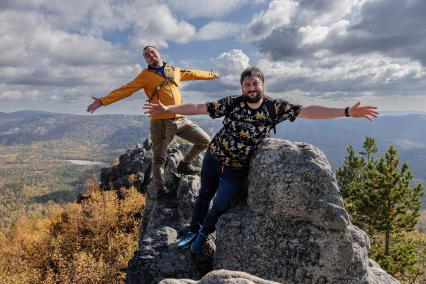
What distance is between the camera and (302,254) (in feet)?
35.1

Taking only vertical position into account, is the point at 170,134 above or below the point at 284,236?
above

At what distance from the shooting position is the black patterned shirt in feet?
35.3

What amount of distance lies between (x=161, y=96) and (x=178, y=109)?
406 centimetres

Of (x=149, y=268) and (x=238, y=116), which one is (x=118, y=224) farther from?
(x=238, y=116)

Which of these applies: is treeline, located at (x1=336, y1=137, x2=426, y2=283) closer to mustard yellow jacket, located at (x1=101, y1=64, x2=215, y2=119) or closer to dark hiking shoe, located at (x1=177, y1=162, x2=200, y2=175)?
dark hiking shoe, located at (x1=177, y1=162, x2=200, y2=175)

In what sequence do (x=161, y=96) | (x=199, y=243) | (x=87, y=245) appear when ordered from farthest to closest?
(x=87, y=245) < (x=161, y=96) < (x=199, y=243)

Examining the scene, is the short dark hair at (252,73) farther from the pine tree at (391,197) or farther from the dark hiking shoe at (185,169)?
the pine tree at (391,197)

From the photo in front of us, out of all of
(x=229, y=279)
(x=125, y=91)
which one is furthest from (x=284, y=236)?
(x=125, y=91)

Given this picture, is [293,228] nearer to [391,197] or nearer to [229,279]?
[229,279]

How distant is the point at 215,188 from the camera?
12328mm

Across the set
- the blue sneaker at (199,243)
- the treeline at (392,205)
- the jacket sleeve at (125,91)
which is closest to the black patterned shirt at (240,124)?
the blue sneaker at (199,243)

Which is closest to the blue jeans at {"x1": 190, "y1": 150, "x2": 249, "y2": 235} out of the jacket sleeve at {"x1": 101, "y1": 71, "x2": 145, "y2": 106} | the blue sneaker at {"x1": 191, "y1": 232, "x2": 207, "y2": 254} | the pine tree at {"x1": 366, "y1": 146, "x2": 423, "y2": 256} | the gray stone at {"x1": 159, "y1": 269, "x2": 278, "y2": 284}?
the blue sneaker at {"x1": 191, "y1": 232, "x2": 207, "y2": 254}

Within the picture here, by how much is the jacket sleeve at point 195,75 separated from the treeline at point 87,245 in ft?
106

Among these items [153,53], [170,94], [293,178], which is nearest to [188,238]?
[293,178]
